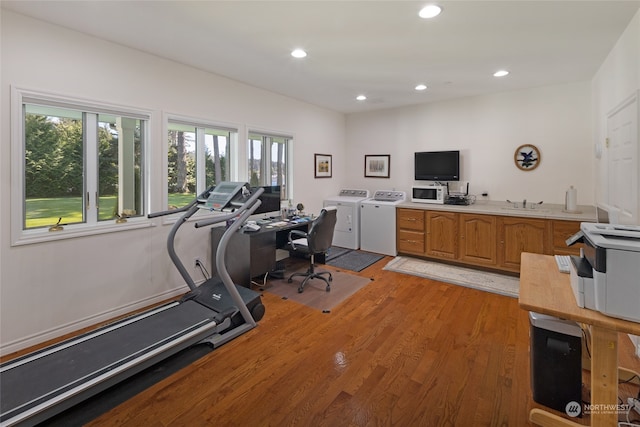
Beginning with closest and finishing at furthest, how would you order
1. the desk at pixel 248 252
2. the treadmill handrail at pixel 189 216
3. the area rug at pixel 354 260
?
the treadmill handrail at pixel 189 216 < the desk at pixel 248 252 < the area rug at pixel 354 260

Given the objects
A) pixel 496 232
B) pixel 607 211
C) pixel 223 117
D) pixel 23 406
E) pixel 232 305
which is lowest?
pixel 23 406

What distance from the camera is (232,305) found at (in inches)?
112

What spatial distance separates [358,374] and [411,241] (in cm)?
314

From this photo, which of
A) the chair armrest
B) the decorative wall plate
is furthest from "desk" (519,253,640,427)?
the decorative wall plate

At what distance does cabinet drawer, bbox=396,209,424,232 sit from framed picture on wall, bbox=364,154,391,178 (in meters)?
1.07

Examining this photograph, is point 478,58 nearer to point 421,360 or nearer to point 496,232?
point 496,232

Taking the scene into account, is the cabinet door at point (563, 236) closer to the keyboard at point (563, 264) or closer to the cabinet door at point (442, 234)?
the cabinet door at point (442, 234)

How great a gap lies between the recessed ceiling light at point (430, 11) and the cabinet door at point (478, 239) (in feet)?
9.53

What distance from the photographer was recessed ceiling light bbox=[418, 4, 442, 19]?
2.27 metres

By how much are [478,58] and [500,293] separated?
8.87ft

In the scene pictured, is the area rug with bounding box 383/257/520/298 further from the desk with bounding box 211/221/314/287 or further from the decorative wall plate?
the desk with bounding box 211/221/314/287

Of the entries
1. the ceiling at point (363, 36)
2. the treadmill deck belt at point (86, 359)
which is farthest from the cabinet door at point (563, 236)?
the treadmill deck belt at point (86, 359)

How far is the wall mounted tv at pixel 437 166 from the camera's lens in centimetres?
504

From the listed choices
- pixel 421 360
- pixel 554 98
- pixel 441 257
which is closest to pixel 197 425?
Result: pixel 421 360
